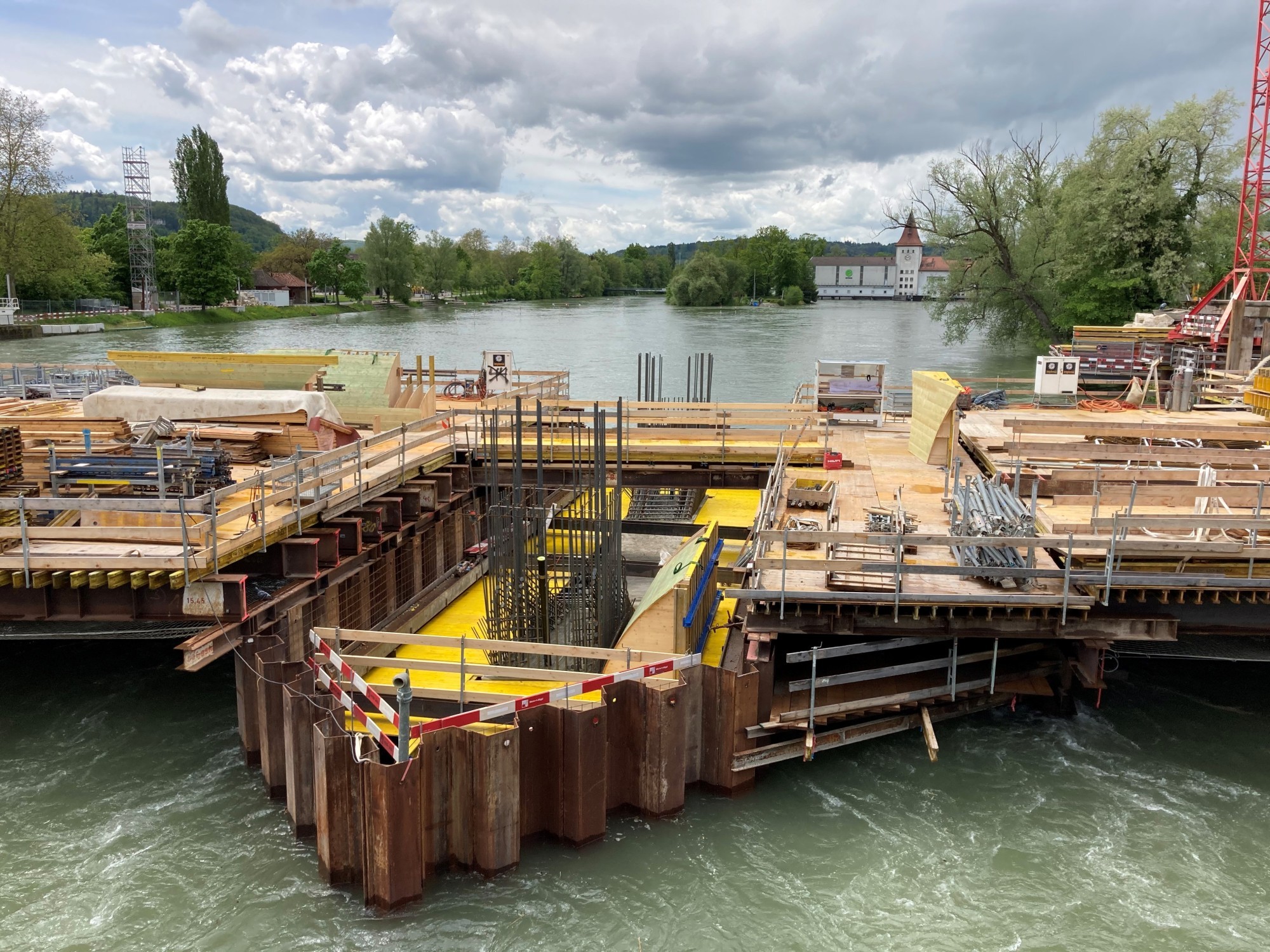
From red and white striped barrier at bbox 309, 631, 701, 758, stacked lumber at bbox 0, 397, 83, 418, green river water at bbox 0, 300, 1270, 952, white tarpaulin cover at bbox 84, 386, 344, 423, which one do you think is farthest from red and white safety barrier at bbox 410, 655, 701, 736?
stacked lumber at bbox 0, 397, 83, 418

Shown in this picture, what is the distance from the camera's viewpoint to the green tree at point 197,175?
12181cm

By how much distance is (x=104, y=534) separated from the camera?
13.4 meters

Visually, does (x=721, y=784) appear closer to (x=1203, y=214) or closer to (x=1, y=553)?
(x=1, y=553)

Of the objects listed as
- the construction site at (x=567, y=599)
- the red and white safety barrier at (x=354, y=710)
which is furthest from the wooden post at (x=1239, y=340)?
the red and white safety barrier at (x=354, y=710)

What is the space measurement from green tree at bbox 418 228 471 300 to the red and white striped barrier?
15609cm

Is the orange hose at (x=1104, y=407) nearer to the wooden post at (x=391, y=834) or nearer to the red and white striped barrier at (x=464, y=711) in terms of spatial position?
the red and white striped barrier at (x=464, y=711)

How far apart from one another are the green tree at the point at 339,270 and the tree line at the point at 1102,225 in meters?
105

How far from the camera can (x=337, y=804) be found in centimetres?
1134

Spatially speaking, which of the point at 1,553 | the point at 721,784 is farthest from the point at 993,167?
the point at 1,553

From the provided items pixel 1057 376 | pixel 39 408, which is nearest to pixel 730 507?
pixel 1057 376

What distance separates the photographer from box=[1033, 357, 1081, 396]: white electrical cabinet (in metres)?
28.9

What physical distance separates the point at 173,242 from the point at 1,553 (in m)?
105

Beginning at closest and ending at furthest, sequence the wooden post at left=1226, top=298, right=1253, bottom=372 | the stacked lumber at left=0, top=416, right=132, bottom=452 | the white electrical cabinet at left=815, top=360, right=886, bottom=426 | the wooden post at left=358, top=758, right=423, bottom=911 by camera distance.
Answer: the wooden post at left=358, top=758, right=423, bottom=911 < the stacked lumber at left=0, top=416, right=132, bottom=452 < the white electrical cabinet at left=815, top=360, right=886, bottom=426 < the wooden post at left=1226, top=298, right=1253, bottom=372

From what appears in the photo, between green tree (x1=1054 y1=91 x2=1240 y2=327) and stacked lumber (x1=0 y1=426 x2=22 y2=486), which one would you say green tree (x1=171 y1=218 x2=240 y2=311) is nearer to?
green tree (x1=1054 y1=91 x2=1240 y2=327)
